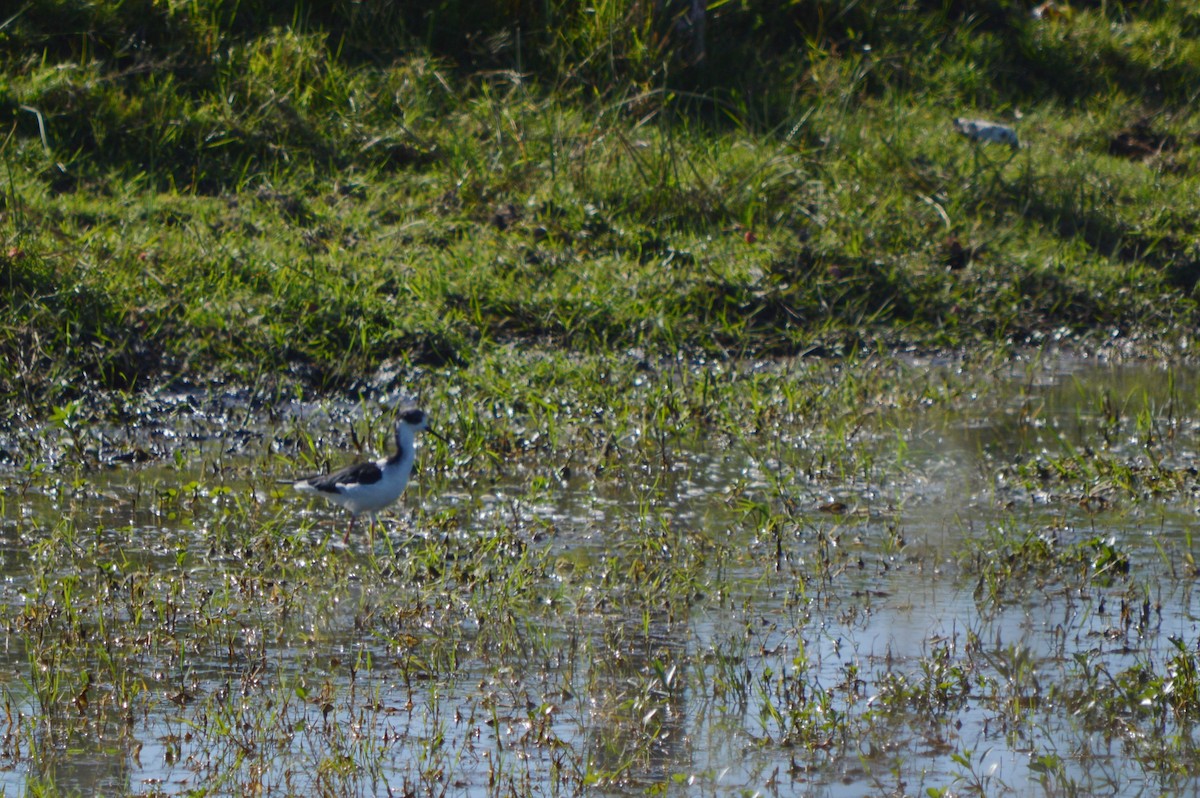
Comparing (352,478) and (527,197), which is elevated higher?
(527,197)

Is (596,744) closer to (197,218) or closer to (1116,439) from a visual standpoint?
(1116,439)

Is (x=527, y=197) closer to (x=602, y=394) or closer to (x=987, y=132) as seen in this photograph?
(x=602, y=394)

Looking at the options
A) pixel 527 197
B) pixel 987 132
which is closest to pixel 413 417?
pixel 527 197

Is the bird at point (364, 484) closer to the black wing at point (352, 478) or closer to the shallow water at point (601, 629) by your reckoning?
the black wing at point (352, 478)

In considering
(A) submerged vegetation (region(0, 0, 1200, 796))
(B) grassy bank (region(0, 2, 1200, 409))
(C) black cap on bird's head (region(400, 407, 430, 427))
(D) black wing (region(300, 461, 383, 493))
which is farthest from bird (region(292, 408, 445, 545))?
(B) grassy bank (region(0, 2, 1200, 409))

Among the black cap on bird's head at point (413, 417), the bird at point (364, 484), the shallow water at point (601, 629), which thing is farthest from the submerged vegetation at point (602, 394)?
the black cap on bird's head at point (413, 417)

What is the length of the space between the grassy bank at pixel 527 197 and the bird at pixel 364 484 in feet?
6.47

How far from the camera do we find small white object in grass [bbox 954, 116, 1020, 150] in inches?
462

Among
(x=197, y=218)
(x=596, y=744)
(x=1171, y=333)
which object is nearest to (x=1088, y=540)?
(x=596, y=744)

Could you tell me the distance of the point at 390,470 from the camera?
671cm

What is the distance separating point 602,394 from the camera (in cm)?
839

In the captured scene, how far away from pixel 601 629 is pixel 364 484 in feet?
4.72

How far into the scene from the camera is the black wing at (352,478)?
6602 millimetres

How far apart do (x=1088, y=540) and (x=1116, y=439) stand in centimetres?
195
